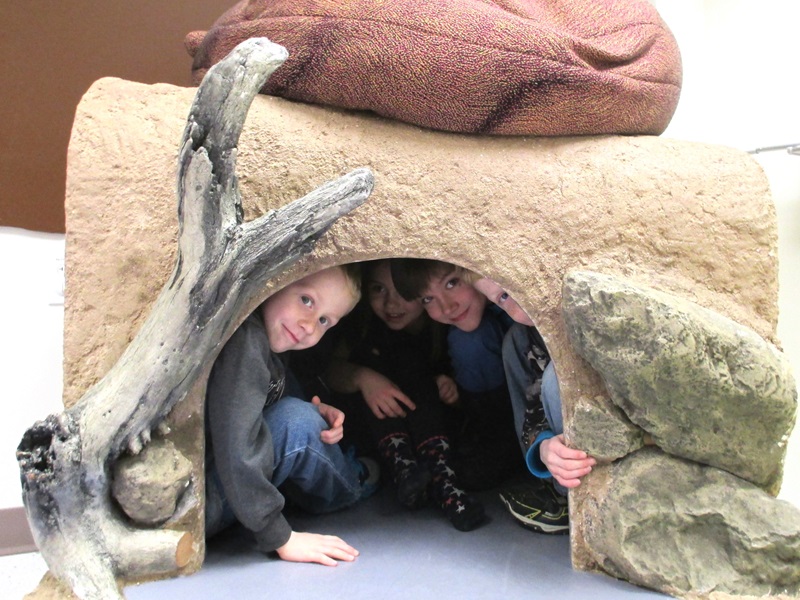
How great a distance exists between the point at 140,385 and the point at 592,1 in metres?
1.22

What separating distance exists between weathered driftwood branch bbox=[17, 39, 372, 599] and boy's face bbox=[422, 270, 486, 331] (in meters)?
0.57

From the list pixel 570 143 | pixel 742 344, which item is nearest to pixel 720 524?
pixel 742 344

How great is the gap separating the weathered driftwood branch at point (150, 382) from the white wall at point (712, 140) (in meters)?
0.83

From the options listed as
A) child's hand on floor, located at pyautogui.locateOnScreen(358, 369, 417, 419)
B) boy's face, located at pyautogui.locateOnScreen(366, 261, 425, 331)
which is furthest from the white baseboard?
boy's face, located at pyautogui.locateOnScreen(366, 261, 425, 331)

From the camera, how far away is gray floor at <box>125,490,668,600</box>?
1.24 m

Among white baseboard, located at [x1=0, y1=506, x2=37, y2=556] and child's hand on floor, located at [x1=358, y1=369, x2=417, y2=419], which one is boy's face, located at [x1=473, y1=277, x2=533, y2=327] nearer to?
child's hand on floor, located at [x1=358, y1=369, x2=417, y2=419]

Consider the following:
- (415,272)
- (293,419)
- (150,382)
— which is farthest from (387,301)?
(150,382)

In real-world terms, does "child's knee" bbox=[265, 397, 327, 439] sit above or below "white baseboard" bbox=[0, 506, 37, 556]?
above

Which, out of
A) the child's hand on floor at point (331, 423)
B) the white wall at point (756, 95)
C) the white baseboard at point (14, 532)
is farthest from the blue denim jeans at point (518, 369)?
the white baseboard at point (14, 532)

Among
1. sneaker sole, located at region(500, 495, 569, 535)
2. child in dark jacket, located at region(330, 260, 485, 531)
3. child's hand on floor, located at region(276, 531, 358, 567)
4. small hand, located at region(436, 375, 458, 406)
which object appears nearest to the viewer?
child's hand on floor, located at region(276, 531, 358, 567)

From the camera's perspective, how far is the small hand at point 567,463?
1337 mm

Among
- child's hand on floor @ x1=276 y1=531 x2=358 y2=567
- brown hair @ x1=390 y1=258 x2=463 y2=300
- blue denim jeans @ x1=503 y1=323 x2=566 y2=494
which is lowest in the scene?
child's hand on floor @ x1=276 y1=531 x2=358 y2=567

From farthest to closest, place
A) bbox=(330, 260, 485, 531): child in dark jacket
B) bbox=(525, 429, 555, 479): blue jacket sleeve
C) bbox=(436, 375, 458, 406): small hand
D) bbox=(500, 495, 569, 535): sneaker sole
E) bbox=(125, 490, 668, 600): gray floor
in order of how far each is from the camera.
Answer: bbox=(436, 375, 458, 406): small hand < bbox=(330, 260, 485, 531): child in dark jacket < bbox=(500, 495, 569, 535): sneaker sole < bbox=(525, 429, 555, 479): blue jacket sleeve < bbox=(125, 490, 668, 600): gray floor

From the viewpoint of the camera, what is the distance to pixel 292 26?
1309mm
